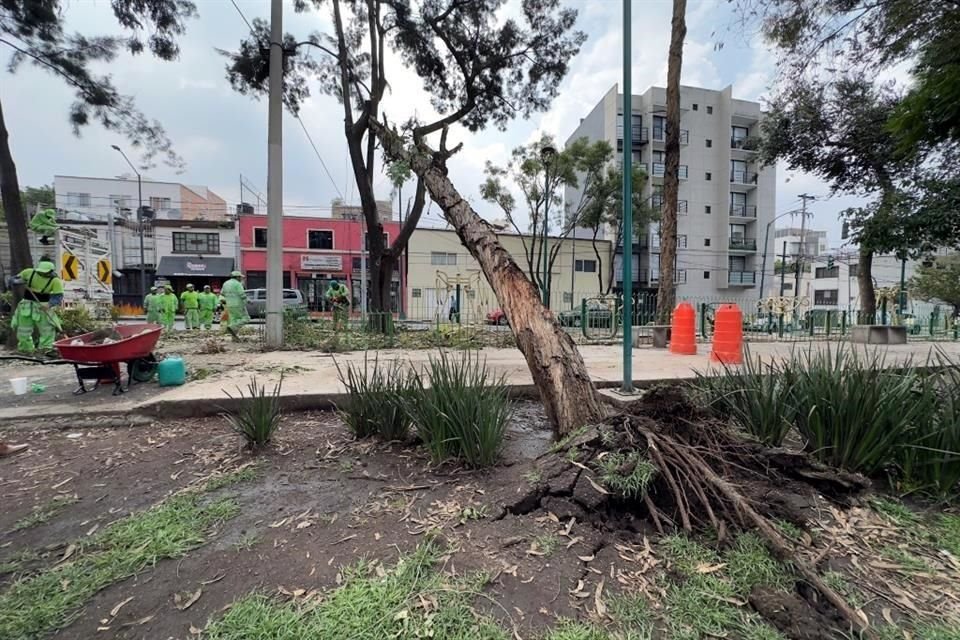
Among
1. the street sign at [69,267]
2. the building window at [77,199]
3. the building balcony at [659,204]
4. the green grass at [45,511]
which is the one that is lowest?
the green grass at [45,511]

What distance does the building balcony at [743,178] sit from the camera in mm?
36656

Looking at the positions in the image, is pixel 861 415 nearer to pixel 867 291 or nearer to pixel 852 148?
pixel 852 148

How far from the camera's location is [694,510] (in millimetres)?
2082

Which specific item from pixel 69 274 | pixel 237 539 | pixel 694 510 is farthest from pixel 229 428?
pixel 69 274

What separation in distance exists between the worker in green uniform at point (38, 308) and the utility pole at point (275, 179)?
3084 millimetres

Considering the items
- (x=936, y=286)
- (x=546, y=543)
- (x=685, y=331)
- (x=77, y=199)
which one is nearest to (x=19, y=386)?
(x=546, y=543)

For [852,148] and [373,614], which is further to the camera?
[852,148]

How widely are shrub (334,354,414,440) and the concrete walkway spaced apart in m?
0.24

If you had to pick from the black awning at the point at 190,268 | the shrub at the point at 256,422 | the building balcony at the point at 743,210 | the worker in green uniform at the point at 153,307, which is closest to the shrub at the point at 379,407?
the shrub at the point at 256,422

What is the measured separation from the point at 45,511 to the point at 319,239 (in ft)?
102

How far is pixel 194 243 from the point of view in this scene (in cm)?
3203

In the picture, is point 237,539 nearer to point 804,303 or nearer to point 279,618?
point 279,618

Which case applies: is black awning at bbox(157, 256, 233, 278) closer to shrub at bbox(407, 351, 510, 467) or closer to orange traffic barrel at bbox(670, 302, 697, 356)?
orange traffic barrel at bbox(670, 302, 697, 356)

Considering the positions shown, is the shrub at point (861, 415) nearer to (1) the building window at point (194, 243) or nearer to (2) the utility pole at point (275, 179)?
(2) the utility pole at point (275, 179)
